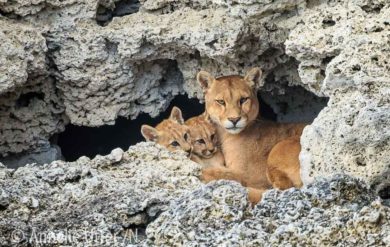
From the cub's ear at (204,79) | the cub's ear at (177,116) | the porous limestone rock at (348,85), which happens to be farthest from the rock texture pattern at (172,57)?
the cub's ear at (177,116)

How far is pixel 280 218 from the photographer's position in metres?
3.75

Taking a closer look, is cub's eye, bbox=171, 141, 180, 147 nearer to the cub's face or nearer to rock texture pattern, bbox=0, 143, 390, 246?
the cub's face

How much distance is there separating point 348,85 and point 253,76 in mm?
1369

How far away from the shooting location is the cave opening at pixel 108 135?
292 inches

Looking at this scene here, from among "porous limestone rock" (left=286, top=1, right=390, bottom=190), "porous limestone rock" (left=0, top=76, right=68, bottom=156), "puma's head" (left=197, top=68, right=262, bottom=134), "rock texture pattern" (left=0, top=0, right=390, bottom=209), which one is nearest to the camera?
"porous limestone rock" (left=286, top=1, right=390, bottom=190)

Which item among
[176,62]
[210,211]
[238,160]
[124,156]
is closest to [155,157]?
[124,156]

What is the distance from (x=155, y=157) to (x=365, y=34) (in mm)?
1337

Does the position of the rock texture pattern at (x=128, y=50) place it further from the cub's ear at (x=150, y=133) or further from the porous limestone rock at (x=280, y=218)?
the porous limestone rock at (x=280, y=218)

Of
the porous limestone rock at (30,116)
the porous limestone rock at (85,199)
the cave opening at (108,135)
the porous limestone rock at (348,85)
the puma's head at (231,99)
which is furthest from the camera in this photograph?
the cave opening at (108,135)

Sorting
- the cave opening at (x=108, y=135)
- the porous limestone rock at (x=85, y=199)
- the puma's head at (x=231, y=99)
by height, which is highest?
the puma's head at (x=231, y=99)

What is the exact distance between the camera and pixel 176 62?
6.66 metres

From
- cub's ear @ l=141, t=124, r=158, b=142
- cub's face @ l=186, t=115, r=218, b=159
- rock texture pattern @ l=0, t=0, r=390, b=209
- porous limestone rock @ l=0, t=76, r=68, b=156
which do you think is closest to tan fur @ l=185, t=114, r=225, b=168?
cub's face @ l=186, t=115, r=218, b=159

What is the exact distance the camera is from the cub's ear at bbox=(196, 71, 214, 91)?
6.18 meters

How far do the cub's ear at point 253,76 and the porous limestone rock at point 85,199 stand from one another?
3.25 feet
